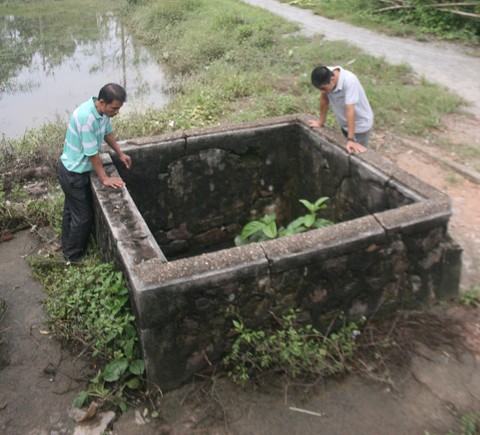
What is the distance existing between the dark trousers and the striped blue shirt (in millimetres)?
74

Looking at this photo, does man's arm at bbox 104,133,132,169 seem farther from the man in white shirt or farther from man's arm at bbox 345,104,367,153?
man's arm at bbox 345,104,367,153

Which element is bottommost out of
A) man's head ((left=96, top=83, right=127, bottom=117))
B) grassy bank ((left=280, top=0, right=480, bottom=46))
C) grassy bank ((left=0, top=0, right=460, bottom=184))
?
grassy bank ((left=0, top=0, right=460, bottom=184))

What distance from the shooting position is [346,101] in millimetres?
4305

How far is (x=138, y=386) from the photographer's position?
9.35 ft

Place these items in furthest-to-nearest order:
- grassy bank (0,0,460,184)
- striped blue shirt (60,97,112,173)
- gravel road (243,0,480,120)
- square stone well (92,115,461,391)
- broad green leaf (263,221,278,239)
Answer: gravel road (243,0,480,120) < grassy bank (0,0,460,184) < striped blue shirt (60,97,112,173) < broad green leaf (263,221,278,239) < square stone well (92,115,461,391)

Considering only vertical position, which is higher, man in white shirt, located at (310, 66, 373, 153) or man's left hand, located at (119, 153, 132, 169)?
man in white shirt, located at (310, 66, 373, 153)

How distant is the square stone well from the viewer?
2.66 metres

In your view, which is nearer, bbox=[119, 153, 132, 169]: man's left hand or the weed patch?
the weed patch

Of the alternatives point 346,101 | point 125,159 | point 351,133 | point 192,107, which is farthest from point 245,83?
point 125,159

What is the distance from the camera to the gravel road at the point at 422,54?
817cm

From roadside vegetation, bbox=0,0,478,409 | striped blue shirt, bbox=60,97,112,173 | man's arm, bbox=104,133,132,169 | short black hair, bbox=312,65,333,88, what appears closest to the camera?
roadside vegetation, bbox=0,0,478,409

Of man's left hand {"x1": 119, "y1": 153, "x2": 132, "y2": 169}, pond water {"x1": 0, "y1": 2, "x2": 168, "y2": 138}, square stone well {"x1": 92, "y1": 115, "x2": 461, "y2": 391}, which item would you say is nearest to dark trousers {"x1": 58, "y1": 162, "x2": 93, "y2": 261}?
A: square stone well {"x1": 92, "y1": 115, "x2": 461, "y2": 391}

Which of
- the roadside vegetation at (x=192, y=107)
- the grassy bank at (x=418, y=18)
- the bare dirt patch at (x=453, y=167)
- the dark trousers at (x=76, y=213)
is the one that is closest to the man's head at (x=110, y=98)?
the dark trousers at (x=76, y=213)

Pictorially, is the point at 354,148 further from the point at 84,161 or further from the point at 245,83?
the point at 245,83
